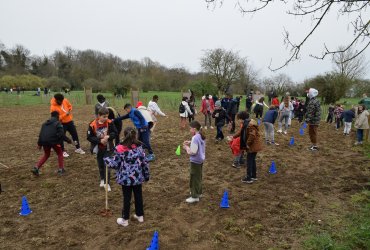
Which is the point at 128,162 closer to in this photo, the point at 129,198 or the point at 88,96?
the point at 129,198

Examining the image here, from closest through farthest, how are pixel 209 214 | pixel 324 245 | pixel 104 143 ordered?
pixel 324 245 → pixel 209 214 → pixel 104 143

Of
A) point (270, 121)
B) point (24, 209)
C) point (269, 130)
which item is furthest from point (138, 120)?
point (269, 130)

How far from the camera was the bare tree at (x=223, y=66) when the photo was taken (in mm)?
35531

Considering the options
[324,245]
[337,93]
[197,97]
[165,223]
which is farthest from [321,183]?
[197,97]

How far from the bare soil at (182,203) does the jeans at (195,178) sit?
246 millimetres

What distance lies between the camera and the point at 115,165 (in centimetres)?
434

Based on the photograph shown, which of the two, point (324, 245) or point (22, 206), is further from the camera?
point (22, 206)

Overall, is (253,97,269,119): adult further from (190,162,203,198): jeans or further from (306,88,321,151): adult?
(190,162,203,198): jeans

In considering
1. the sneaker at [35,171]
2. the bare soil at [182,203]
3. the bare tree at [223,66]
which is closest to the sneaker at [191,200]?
the bare soil at [182,203]

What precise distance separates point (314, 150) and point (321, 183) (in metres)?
3.50

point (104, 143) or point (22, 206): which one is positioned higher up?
point (104, 143)

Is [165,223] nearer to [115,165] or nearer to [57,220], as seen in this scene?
[115,165]

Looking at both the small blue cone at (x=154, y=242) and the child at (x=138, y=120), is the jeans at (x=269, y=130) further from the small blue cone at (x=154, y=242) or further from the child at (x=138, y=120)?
the small blue cone at (x=154, y=242)

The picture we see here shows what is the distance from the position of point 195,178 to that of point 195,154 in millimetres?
513
